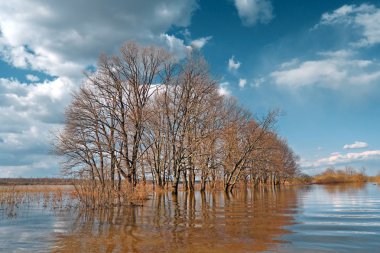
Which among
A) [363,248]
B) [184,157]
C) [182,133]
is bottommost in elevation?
[363,248]

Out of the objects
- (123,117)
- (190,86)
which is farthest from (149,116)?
(190,86)

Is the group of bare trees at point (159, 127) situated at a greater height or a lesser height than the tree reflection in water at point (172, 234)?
greater

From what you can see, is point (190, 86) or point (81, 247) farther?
point (190, 86)

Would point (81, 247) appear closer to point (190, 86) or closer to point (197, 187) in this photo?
point (190, 86)

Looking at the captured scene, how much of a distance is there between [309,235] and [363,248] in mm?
2125

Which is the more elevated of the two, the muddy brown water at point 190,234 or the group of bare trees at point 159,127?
the group of bare trees at point 159,127

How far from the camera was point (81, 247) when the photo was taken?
10.1m

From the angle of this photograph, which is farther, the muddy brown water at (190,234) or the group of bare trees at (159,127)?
the group of bare trees at (159,127)

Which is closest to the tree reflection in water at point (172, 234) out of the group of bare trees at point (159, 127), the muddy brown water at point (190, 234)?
the muddy brown water at point (190, 234)

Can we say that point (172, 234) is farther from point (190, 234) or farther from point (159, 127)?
point (159, 127)

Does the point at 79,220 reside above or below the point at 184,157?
below

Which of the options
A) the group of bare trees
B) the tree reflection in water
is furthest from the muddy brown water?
the group of bare trees

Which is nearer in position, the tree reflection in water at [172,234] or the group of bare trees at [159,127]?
the tree reflection in water at [172,234]

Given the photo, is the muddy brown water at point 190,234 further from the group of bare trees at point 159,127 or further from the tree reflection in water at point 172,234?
the group of bare trees at point 159,127
